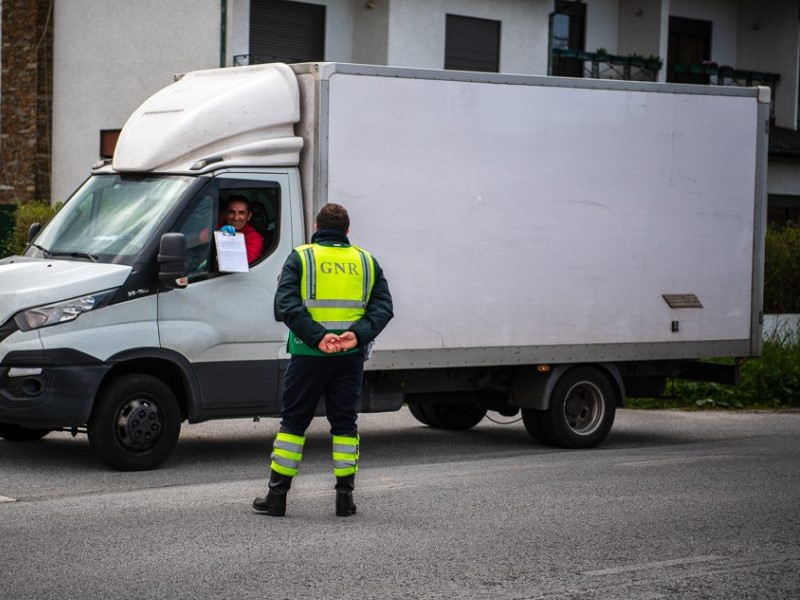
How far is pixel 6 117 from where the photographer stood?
24.1 meters

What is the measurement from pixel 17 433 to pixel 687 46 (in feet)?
79.9

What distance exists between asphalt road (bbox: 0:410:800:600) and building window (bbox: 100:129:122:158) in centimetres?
1217

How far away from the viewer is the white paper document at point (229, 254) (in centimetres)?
1034

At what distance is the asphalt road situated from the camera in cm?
679

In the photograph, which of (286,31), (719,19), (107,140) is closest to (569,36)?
(719,19)

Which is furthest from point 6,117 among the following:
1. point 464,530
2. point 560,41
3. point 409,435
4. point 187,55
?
point 464,530

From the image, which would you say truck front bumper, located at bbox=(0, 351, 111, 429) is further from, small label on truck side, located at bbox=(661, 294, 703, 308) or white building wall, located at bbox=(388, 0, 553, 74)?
white building wall, located at bbox=(388, 0, 553, 74)

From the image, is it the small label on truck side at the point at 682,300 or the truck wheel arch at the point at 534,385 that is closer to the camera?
the truck wheel arch at the point at 534,385

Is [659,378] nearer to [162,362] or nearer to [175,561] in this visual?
[162,362]

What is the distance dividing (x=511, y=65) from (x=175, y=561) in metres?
21.0

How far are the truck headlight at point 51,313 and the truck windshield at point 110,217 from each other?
503 millimetres

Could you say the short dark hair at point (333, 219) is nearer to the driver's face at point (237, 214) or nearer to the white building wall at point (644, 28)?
the driver's face at point (237, 214)

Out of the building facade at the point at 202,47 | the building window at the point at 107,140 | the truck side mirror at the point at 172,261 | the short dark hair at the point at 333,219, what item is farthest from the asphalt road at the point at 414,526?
the building facade at the point at 202,47

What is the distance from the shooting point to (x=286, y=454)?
8430 mm
